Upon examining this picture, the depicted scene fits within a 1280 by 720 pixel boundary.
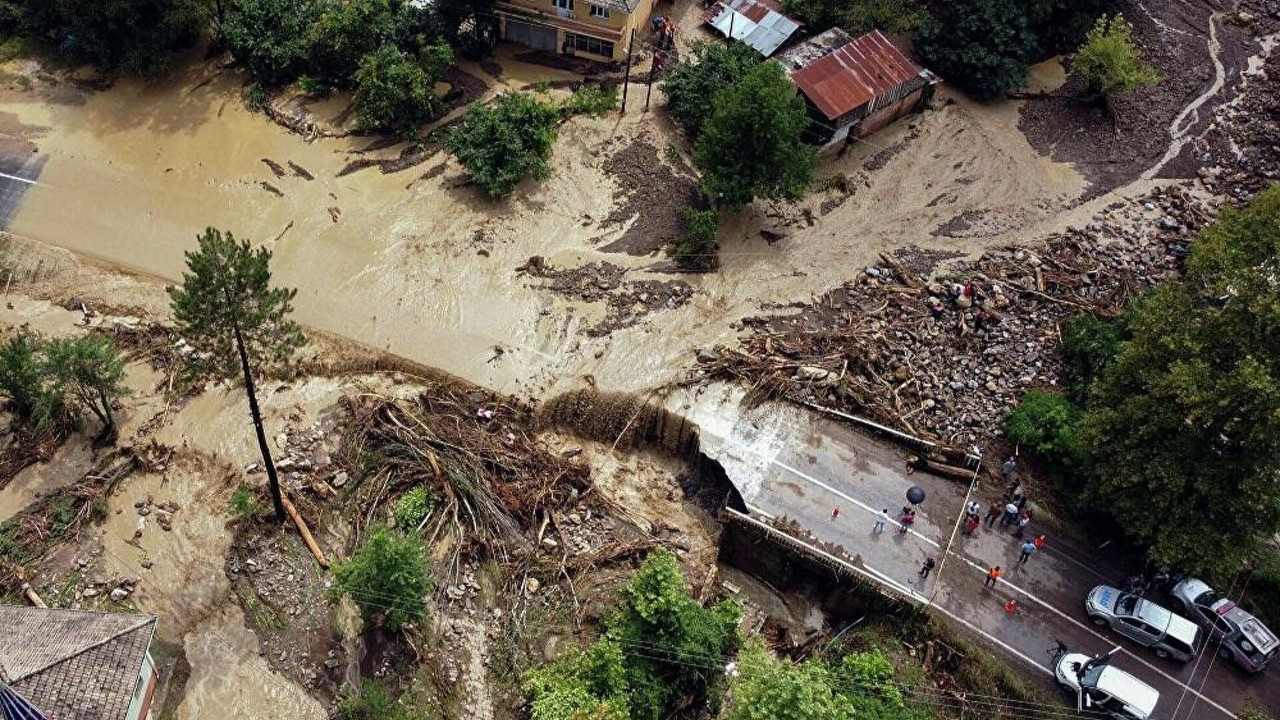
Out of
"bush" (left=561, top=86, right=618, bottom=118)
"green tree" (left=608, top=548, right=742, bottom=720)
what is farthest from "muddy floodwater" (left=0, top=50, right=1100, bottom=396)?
"green tree" (left=608, top=548, right=742, bottom=720)

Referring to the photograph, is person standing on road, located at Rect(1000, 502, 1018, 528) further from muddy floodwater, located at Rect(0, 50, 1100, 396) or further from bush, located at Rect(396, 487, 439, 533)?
bush, located at Rect(396, 487, 439, 533)

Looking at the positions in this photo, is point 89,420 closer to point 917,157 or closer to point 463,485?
point 463,485

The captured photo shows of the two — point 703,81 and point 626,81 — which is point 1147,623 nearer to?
point 703,81

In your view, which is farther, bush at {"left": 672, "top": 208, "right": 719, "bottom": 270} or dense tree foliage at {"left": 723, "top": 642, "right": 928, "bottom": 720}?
bush at {"left": 672, "top": 208, "right": 719, "bottom": 270}

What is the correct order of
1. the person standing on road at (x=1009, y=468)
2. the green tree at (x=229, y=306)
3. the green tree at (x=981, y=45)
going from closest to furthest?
the green tree at (x=229, y=306), the person standing on road at (x=1009, y=468), the green tree at (x=981, y=45)

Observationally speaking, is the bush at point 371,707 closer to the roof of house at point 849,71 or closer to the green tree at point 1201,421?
the green tree at point 1201,421

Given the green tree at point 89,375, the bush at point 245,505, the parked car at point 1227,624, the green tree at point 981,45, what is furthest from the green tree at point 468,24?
the parked car at point 1227,624
